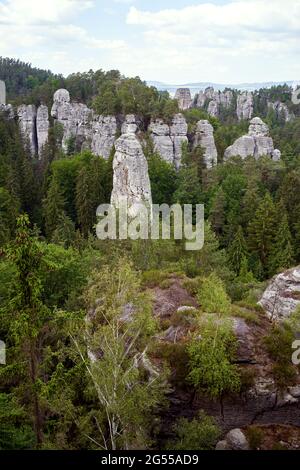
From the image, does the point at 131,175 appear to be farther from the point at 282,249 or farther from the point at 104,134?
the point at 282,249

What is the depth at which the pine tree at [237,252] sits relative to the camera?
3400 cm

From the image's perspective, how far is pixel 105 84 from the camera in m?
54.9

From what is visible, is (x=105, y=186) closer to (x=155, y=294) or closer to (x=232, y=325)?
(x=155, y=294)

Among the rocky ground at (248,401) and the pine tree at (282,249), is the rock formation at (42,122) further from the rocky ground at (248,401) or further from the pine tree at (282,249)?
the rocky ground at (248,401)

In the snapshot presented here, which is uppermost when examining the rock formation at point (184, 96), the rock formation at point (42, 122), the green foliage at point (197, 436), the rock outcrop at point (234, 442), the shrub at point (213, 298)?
the rock formation at point (184, 96)

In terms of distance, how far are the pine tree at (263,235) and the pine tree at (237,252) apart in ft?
4.37

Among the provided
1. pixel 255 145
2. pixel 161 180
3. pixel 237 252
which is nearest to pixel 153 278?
pixel 237 252

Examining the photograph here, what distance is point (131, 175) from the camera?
4109 cm

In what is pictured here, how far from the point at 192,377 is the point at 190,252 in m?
14.7

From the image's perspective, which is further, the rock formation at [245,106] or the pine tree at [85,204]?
the rock formation at [245,106]

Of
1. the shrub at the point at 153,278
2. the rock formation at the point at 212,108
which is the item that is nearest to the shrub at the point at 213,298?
the shrub at the point at 153,278


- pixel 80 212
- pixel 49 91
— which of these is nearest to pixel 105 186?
pixel 80 212

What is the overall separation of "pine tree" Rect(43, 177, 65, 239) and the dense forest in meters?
0.11

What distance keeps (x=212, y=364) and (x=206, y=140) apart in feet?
130
